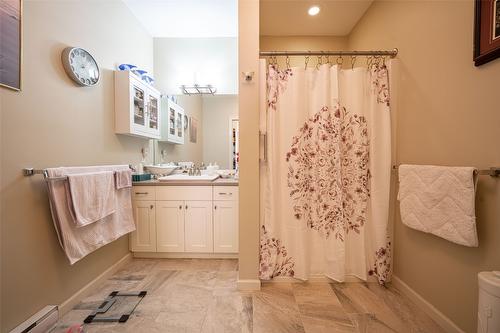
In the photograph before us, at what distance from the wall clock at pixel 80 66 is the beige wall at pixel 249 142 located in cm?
126

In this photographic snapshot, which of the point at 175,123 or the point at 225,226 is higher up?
the point at 175,123

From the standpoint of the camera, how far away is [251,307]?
5.27 ft

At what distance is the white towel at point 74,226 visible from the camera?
1432mm

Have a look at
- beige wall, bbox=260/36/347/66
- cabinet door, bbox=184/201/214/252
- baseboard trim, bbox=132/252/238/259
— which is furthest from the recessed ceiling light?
baseboard trim, bbox=132/252/238/259

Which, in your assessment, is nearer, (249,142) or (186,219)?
(249,142)

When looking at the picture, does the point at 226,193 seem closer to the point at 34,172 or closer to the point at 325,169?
the point at 325,169

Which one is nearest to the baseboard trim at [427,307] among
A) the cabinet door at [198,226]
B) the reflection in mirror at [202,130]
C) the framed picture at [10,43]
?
the cabinet door at [198,226]

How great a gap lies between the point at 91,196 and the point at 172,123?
4.61 feet

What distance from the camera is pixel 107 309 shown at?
62.2 inches

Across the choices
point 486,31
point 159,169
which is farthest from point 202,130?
point 486,31

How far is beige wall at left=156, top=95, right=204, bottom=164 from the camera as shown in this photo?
2861mm

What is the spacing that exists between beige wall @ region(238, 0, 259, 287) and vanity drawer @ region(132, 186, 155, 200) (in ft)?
3.73

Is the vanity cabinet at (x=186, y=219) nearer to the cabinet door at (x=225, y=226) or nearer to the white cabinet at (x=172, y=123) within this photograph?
the cabinet door at (x=225, y=226)

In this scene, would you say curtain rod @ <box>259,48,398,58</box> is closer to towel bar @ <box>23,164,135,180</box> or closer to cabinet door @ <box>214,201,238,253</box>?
cabinet door @ <box>214,201,238,253</box>
